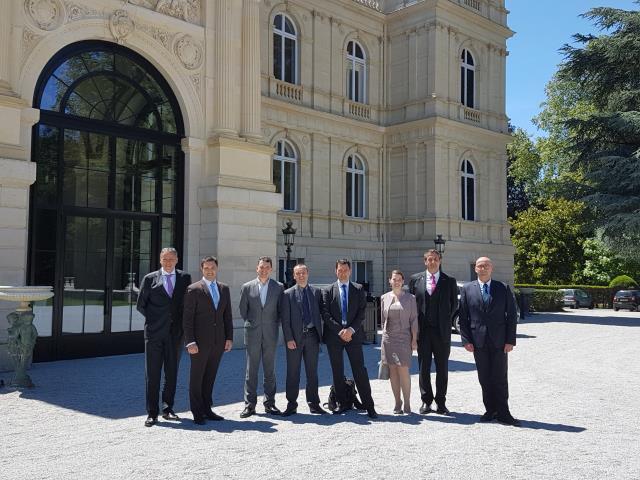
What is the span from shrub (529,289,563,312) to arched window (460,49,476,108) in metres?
10.7

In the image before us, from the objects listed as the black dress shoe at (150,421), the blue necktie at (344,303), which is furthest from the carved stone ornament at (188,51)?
the black dress shoe at (150,421)

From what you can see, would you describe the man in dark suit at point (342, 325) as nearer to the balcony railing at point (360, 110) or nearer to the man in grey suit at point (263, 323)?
the man in grey suit at point (263, 323)

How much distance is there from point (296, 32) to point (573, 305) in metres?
25.6

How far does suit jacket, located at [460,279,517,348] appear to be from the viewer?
8.91 m

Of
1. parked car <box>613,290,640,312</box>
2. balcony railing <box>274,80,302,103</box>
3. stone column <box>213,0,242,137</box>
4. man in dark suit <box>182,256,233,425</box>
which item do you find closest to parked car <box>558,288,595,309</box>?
parked car <box>613,290,640,312</box>

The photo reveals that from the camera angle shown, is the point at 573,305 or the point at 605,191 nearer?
the point at 605,191

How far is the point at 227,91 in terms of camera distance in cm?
1683

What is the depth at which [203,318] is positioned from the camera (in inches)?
348

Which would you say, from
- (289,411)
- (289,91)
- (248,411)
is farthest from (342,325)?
(289,91)

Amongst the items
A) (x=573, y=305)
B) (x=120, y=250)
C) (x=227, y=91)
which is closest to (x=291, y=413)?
(x=120, y=250)

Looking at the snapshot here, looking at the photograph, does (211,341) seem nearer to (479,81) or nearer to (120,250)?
(120,250)

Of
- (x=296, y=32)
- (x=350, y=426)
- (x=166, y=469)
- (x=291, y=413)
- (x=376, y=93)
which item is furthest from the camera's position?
(x=376, y=93)

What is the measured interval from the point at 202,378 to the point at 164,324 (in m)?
0.80

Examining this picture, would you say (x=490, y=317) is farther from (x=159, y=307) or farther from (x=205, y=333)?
(x=159, y=307)
